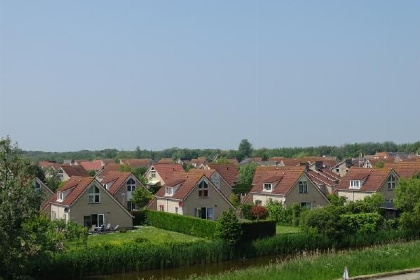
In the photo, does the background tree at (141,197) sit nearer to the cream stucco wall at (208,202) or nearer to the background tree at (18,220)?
the cream stucco wall at (208,202)

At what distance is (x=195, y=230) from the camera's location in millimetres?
44562

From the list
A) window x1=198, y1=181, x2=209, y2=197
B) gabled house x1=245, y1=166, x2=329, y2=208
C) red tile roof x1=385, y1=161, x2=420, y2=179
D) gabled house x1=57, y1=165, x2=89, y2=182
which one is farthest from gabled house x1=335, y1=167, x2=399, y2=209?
gabled house x1=57, y1=165, x2=89, y2=182

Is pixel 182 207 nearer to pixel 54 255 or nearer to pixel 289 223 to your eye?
pixel 289 223

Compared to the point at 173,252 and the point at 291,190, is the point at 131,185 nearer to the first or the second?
the point at 291,190

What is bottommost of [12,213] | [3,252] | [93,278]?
[93,278]

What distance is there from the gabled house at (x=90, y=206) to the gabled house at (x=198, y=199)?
532 cm

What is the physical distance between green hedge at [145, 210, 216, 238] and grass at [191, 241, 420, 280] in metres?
12.0

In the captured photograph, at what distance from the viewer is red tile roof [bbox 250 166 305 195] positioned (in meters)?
56.5

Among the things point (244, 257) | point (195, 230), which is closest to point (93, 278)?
point (244, 257)

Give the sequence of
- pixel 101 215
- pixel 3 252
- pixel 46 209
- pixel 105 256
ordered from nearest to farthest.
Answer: pixel 3 252, pixel 105 256, pixel 101 215, pixel 46 209

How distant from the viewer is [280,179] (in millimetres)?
58469

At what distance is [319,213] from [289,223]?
41.5 feet

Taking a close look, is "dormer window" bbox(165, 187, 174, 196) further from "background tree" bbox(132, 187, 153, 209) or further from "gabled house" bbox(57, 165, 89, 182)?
"gabled house" bbox(57, 165, 89, 182)

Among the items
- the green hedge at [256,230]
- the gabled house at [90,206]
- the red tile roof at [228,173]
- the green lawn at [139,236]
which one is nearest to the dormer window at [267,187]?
the red tile roof at [228,173]
